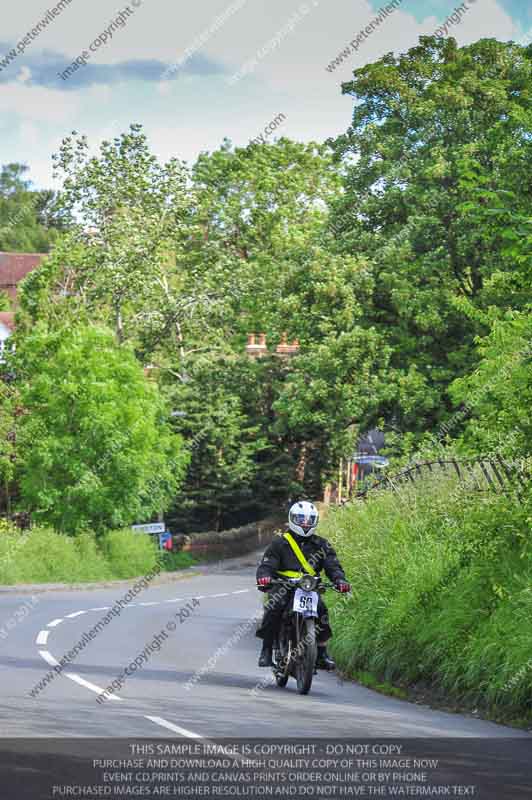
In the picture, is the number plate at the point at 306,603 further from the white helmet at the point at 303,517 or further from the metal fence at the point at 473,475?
the metal fence at the point at 473,475

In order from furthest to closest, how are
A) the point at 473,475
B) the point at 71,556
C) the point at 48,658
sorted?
1. the point at 71,556
2. the point at 48,658
3. the point at 473,475

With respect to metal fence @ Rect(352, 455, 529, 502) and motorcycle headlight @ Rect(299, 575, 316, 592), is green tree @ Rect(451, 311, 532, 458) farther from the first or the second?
motorcycle headlight @ Rect(299, 575, 316, 592)

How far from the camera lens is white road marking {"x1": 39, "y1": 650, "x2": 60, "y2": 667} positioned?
62.6ft

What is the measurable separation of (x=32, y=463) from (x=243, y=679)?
31023 mm

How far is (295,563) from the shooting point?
53.3 ft

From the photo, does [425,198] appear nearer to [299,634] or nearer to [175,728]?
[299,634]

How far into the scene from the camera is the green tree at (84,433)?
4731 centimetres

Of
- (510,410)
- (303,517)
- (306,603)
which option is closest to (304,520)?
(303,517)

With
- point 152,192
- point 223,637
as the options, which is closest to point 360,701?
point 223,637

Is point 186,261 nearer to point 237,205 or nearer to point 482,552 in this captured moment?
point 237,205

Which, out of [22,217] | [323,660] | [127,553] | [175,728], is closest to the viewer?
[175,728]

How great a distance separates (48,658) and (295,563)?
5.15m

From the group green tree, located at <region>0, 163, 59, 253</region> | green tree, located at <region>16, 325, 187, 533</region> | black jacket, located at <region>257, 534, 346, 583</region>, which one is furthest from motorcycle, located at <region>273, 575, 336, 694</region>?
green tree, located at <region>0, 163, 59, 253</region>

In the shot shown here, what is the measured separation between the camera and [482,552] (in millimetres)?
16016
